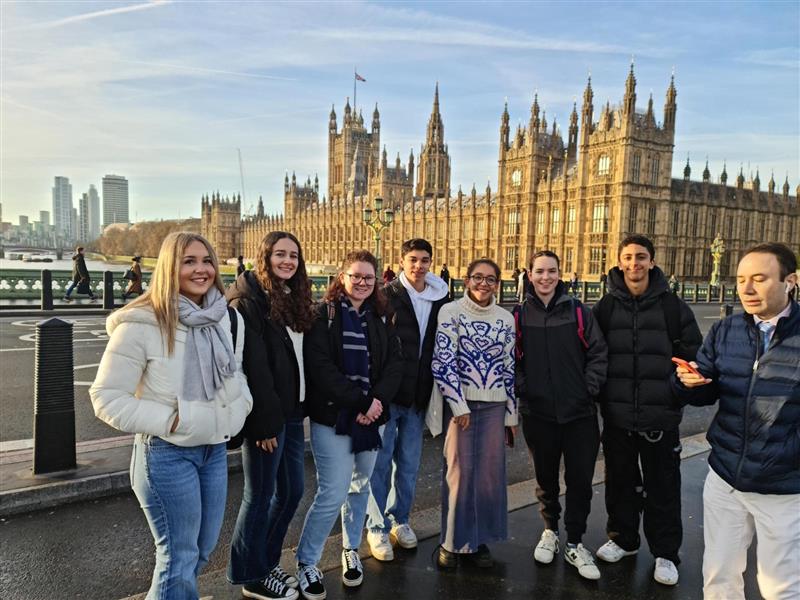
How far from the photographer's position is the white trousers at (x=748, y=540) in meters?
2.53

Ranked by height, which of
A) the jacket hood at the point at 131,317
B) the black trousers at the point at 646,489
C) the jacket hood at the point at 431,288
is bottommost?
the black trousers at the point at 646,489

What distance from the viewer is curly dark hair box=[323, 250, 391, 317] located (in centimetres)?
334

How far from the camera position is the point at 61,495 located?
4211mm

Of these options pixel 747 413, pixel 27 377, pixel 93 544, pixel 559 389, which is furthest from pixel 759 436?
pixel 27 377

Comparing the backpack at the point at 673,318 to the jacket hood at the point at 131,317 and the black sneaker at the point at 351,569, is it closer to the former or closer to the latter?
the black sneaker at the point at 351,569

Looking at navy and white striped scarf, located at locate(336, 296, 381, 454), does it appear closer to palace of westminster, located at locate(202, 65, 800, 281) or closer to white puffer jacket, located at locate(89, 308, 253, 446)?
white puffer jacket, located at locate(89, 308, 253, 446)

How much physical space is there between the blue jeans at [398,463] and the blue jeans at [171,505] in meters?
1.38

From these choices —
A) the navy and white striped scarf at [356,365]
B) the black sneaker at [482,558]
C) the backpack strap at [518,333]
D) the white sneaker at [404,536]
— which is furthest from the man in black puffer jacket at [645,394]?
the navy and white striped scarf at [356,365]

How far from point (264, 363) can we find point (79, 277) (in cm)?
1803

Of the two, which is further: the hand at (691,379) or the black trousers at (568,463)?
the black trousers at (568,463)

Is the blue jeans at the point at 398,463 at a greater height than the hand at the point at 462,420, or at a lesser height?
lesser

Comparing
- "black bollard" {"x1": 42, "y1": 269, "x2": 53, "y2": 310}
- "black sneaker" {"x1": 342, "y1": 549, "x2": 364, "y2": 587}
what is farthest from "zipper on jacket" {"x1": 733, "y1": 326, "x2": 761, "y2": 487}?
"black bollard" {"x1": 42, "y1": 269, "x2": 53, "y2": 310}

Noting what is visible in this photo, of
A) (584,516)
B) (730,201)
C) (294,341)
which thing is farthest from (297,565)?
(730,201)

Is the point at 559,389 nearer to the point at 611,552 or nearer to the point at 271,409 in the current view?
the point at 611,552
